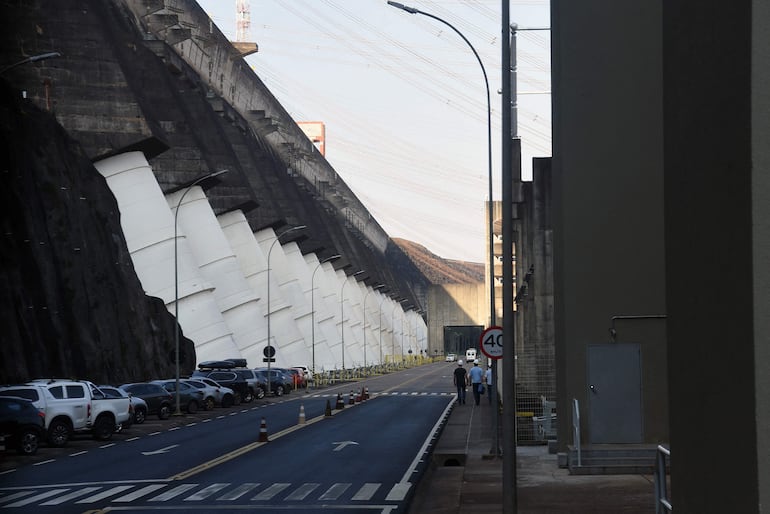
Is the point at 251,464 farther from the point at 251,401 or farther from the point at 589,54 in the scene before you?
the point at 251,401

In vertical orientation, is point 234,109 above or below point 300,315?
above

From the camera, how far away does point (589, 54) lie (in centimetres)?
2394

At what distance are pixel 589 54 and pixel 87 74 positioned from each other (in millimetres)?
52914

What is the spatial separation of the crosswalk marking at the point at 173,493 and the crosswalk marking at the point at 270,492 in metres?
1.37

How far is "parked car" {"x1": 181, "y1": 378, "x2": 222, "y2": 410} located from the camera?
52734mm

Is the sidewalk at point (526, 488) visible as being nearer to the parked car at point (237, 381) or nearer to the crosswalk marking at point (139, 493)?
the crosswalk marking at point (139, 493)

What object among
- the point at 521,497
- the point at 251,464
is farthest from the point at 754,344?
the point at 251,464

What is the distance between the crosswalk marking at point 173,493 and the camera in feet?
65.8

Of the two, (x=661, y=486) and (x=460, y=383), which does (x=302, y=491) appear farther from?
(x=460, y=383)

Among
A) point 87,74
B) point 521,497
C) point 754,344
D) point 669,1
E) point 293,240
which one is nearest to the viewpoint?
point 754,344

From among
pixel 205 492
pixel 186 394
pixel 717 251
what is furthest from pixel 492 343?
pixel 186 394

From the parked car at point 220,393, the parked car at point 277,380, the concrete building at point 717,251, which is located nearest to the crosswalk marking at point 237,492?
the concrete building at point 717,251

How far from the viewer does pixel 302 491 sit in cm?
2131

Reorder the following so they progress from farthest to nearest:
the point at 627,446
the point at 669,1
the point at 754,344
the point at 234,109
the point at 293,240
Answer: the point at 293,240, the point at 234,109, the point at 627,446, the point at 669,1, the point at 754,344
